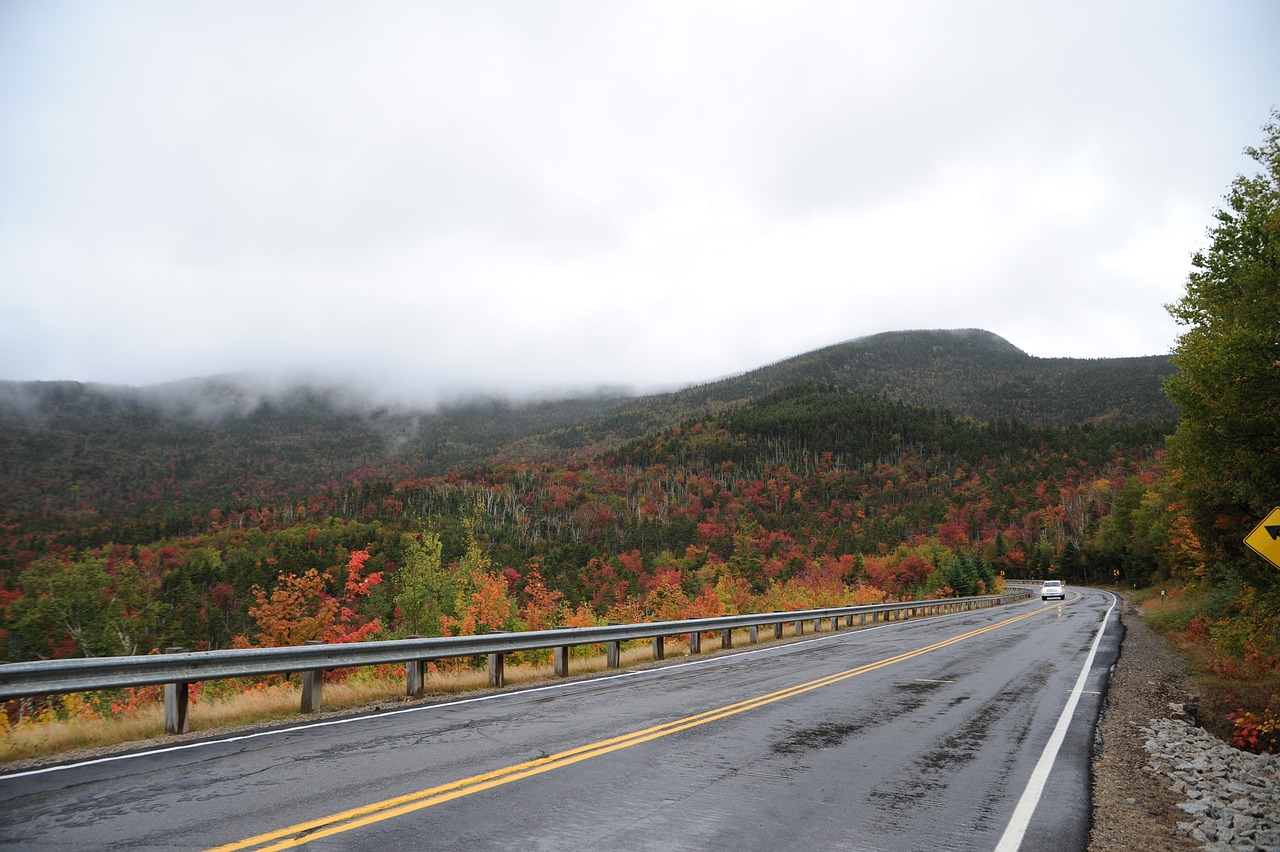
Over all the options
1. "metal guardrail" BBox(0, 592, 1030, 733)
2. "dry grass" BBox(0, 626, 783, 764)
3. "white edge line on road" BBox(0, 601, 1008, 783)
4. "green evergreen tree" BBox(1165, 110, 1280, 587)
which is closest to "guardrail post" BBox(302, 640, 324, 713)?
"metal guardrail" BBox(0, 592, 1030, 733)

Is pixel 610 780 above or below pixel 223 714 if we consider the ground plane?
above

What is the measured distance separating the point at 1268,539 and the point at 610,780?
9.01 metres

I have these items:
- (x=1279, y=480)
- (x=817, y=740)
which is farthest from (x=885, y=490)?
(x=817, y=740)

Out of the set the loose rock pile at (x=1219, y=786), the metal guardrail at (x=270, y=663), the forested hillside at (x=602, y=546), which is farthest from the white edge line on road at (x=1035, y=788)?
the forested hillside at (x=602, y=546)

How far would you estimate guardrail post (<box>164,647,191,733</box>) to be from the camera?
787cm

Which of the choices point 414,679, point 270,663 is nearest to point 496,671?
point 414,679

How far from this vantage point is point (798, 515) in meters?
148

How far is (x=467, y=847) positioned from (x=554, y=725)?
3855mm

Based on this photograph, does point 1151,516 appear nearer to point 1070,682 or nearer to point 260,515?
point 1070,682

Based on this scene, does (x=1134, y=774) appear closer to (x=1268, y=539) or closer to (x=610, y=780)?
(x=1268, y=539)

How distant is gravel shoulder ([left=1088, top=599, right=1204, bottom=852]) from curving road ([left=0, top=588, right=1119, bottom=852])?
0.21m

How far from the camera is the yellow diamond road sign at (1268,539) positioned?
8.83m

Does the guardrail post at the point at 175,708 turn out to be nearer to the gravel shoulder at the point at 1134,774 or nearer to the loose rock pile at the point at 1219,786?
the gravel shoulder at the point at 1134,774

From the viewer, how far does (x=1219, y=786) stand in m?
6.93
